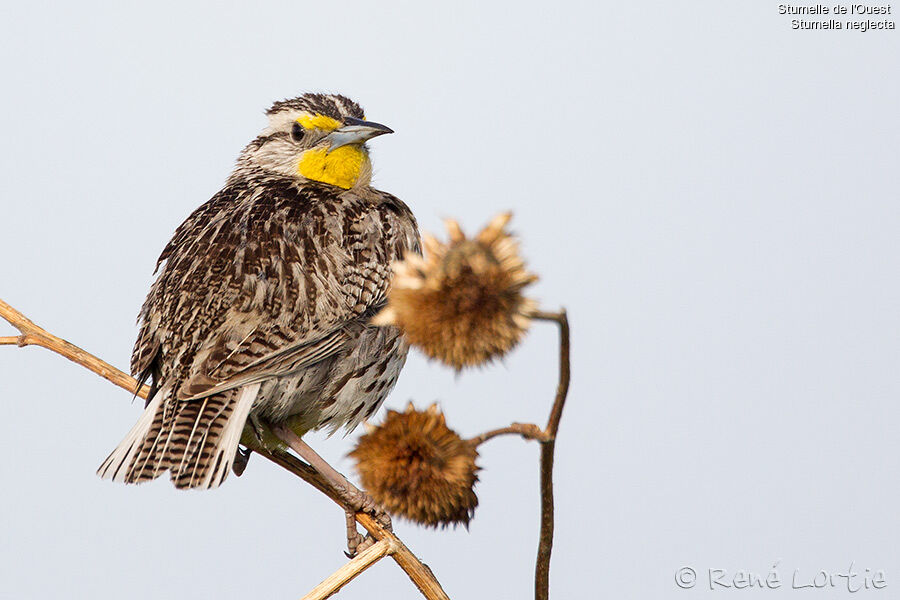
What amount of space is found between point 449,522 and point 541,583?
10.7 inches

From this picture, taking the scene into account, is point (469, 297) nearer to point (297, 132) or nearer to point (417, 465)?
point (417, 465)

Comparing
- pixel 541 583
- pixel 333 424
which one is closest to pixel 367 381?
pixel 333 424

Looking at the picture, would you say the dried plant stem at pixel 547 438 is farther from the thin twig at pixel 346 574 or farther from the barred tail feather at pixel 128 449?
the barred tail feather at pixel 128 449

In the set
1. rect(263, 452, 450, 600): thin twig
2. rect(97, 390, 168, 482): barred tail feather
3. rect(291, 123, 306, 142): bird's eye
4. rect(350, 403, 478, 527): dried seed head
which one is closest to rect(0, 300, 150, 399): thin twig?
rect(97, 390, 168, 482): barred tail feather

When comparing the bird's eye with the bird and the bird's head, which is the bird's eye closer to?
the bird's head

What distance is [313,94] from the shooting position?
3.08 metres

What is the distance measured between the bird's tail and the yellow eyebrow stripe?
36.2 inches

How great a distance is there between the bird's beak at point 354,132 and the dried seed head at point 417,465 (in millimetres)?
1302

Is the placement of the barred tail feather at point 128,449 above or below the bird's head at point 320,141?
below

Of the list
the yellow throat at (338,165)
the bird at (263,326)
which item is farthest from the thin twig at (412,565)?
the yellow throat at (338,165)

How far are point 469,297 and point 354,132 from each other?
5.41 ft

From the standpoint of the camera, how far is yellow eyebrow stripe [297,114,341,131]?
→ 2941 mm

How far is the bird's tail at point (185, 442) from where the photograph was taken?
217 cm

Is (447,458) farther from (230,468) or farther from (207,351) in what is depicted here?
(207,351)
